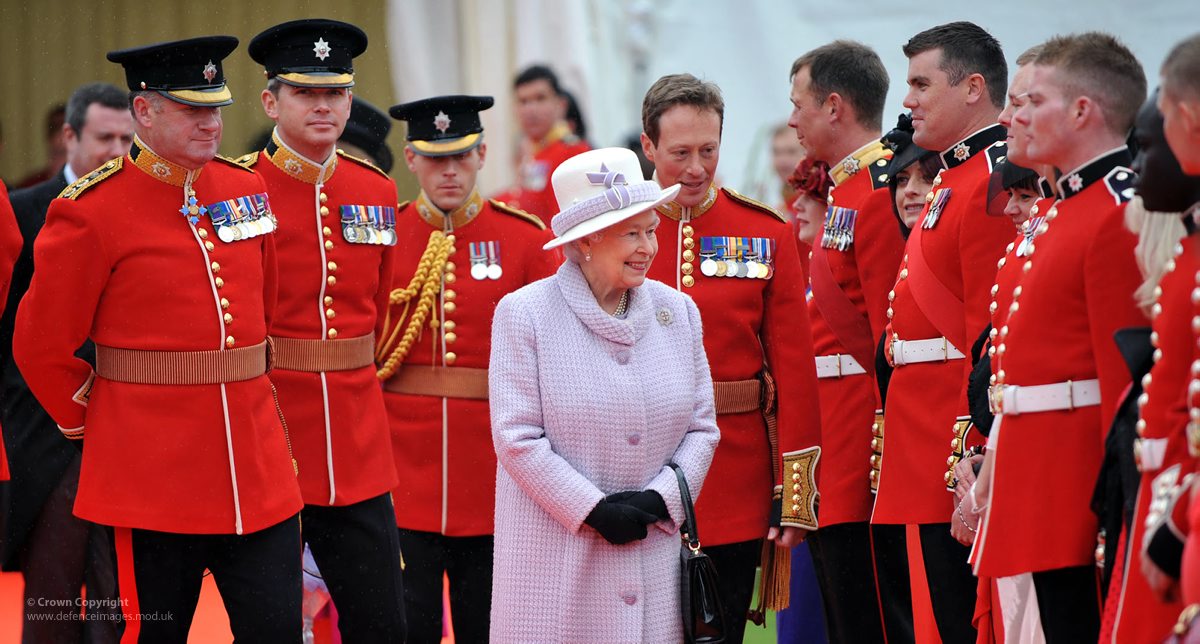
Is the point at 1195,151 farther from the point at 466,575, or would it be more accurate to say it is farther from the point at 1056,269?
the point at 466,575

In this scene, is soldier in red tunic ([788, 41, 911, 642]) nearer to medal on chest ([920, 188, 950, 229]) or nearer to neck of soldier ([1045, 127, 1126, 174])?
medal on chest ([920, 188, 950, 229])

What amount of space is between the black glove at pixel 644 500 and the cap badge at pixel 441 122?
2.06 metres

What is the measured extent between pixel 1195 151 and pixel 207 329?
264 cm

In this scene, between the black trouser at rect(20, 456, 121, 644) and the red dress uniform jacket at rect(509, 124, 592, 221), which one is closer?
the black trouser at rect(20, 456, 121, 644)

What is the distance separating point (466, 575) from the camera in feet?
17.7

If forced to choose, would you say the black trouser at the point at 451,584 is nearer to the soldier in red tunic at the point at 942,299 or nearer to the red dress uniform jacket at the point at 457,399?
the red dress uniform jacket at the point at 457,399

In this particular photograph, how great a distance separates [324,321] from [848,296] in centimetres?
168

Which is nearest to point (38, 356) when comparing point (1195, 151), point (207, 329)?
point (207, 329)

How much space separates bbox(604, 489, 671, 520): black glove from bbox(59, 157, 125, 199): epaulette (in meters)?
1.67

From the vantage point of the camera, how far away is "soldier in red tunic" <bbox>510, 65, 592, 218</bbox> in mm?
9461

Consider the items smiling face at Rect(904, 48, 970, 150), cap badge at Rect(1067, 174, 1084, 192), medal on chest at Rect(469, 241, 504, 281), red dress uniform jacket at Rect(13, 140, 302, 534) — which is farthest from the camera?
medal on chest at Rect(469, 241, 504, 281)

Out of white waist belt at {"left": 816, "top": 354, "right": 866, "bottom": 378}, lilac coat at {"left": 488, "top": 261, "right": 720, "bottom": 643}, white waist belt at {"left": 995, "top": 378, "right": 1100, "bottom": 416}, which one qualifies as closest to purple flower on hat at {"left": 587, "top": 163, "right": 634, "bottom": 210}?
lilac coat at {"left": 488, "top": 261, "right": 720, "bottom": 643}

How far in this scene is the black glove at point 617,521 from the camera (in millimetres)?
3807

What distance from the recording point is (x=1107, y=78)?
11.8 ft
